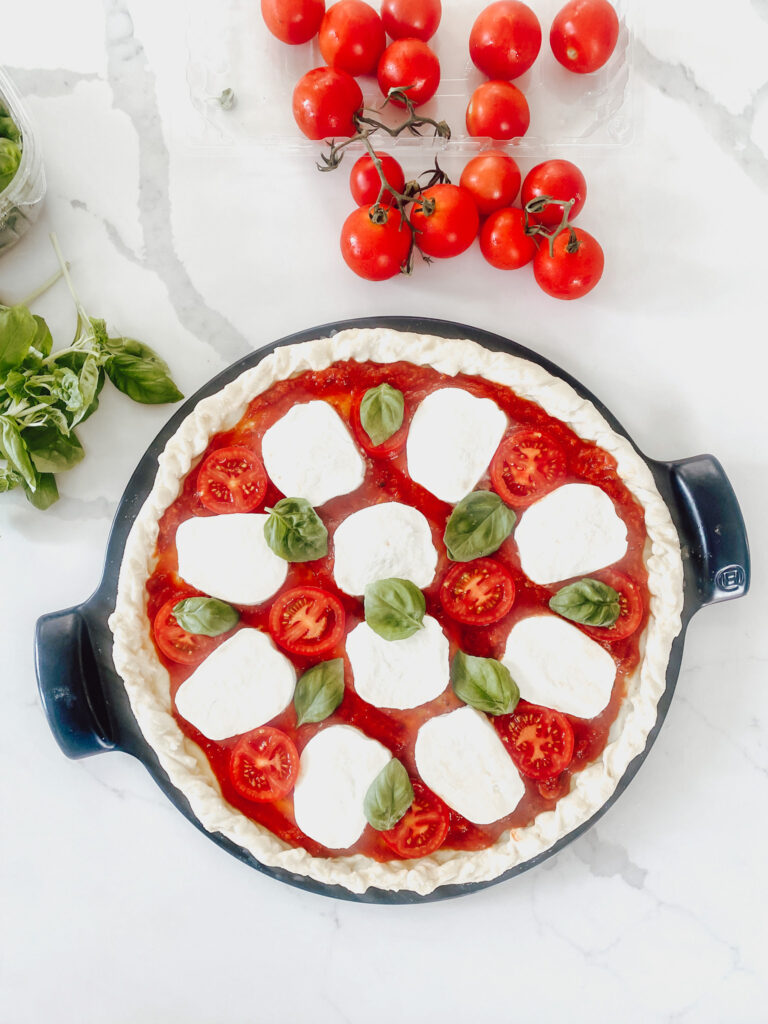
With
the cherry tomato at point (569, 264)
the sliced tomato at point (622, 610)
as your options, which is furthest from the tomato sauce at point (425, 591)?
the cherry tomato at point (569, 264)

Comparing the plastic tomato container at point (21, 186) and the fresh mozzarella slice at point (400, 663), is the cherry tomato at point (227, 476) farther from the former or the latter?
the plastic tomato container at point (21, 186)

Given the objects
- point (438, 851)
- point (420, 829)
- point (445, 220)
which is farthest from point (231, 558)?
point (445, 220)

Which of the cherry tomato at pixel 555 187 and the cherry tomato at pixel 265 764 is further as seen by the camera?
the cherry tomato at pixel 555 187

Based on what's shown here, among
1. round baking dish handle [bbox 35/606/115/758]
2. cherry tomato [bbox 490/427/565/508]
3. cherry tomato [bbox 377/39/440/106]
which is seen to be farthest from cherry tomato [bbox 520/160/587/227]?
round baking dish handle [bbox 35/606/115/758]

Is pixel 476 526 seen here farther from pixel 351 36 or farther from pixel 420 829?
pixel 351 36

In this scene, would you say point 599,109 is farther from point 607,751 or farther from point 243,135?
point 607,751

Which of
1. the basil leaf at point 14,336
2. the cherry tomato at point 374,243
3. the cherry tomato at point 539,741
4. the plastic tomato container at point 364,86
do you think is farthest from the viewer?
the plastic tomato container at point 364,86
